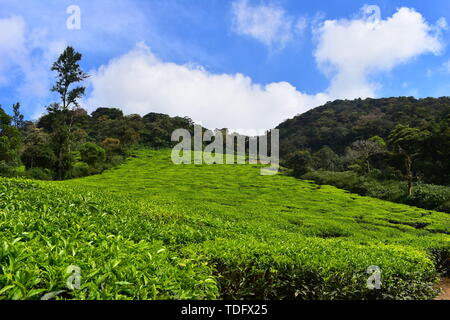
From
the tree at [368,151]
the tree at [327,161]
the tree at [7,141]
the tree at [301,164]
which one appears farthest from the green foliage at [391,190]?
the tree at [7,141]

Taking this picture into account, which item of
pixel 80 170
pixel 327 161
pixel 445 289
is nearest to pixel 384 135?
pixel 327 161

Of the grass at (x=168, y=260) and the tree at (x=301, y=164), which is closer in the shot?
the grass at (x=168, y=260)

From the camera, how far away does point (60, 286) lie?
2820mm

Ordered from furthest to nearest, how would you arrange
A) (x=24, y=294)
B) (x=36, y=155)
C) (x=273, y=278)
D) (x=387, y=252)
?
(x=36, y=155) < (x=387, y=252) < (x=273, y=278) < (x=24, y=294)

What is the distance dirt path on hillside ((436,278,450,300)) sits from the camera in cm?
797

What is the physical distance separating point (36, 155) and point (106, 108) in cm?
5934

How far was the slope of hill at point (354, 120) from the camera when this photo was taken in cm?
5397

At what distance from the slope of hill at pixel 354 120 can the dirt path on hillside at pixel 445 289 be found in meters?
32.7

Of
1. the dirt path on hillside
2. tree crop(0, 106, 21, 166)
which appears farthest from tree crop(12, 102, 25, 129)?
the dirt path on hillside

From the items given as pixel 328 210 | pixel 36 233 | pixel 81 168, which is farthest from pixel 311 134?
pixel 36 233

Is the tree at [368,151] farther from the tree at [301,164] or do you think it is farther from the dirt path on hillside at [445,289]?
the dirt path on hillside at [445,289]

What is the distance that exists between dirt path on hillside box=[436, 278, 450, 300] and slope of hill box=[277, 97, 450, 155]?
3265 cm
